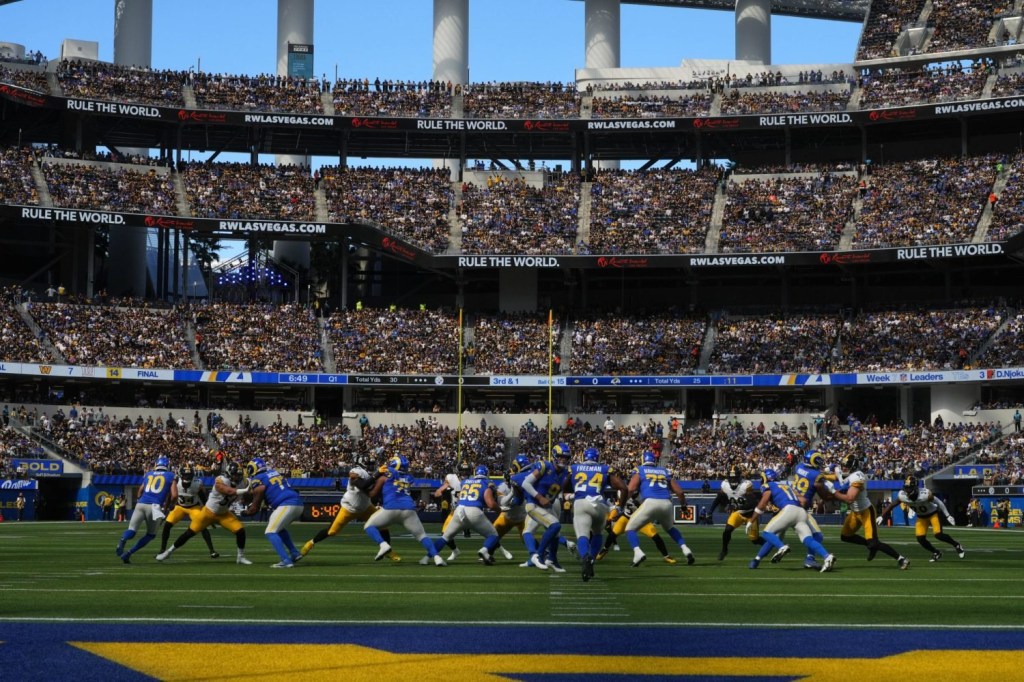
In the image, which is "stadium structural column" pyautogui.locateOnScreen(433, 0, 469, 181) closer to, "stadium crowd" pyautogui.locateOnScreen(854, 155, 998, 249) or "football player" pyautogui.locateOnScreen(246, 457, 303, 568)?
"stadium crowd" pyautogui.locateOnScreen(854, 155, 998, 249)

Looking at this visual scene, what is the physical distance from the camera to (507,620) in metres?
13.4

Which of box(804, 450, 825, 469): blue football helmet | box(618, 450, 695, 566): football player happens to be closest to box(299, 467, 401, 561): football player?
box(618, 450, 695, 566): football player

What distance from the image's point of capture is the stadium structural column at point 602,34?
73.1 m

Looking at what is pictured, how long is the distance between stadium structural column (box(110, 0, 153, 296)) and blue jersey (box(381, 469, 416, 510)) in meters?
48.2

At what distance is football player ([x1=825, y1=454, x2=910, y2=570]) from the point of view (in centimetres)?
2105

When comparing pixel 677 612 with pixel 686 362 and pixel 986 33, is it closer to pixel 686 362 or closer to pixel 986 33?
pixel 686 362

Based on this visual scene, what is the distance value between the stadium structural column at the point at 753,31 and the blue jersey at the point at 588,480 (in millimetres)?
57680

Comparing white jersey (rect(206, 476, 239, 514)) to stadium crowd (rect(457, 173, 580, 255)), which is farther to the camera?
stadium crowd (rect(457, 173, 580, 255))

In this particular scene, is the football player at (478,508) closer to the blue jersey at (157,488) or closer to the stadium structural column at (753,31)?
the blue jersey at (157,488)

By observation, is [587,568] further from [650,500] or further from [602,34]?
[602,34]

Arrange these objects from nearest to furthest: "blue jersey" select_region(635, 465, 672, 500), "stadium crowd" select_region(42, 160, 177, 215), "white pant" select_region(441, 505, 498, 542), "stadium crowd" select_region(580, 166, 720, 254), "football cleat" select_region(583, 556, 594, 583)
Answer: "football cleat" select_region(583, 556, 594, 583) < "blue jersey" select_region(635, 465, 672, 500) < "white pant" select_region(441, 505, 498, 542) < "stadium crowd" select_region(42, 160, 177, 215) < "stadium crowd" select_region(580, 166, 720, 254)

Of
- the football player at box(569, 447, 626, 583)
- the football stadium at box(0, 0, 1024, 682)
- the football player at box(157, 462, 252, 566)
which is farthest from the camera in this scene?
the football stadium at box(0, 0, 1024, 682)

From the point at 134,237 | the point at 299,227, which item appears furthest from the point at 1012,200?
the point at 134,237

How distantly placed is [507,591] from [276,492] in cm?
582
